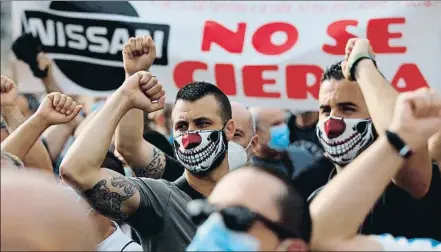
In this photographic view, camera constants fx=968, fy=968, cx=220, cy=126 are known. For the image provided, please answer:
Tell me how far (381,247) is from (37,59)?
404 cm

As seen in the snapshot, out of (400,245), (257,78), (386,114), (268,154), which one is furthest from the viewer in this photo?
(268,154)

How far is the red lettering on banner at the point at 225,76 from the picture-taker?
623 cm

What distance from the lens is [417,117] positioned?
288 centimetres

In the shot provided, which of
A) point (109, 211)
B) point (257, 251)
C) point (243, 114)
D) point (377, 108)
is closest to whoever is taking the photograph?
point (257, 251)

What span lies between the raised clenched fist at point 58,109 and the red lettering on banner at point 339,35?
213 centimetres

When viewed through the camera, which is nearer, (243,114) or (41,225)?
(41,225)

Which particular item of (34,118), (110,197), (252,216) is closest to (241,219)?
(252,216)

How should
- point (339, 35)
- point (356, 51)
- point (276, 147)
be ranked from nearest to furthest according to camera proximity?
point (356, 51)
point (339, 35)
point (276, 147)

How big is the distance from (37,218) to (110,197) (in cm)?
153

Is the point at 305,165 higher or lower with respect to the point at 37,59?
lower

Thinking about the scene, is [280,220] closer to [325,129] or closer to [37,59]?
[325,129]

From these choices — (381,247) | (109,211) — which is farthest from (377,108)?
(109,211)

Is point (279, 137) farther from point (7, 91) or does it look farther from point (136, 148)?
point (7, 91)

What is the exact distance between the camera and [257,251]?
2.63 m
